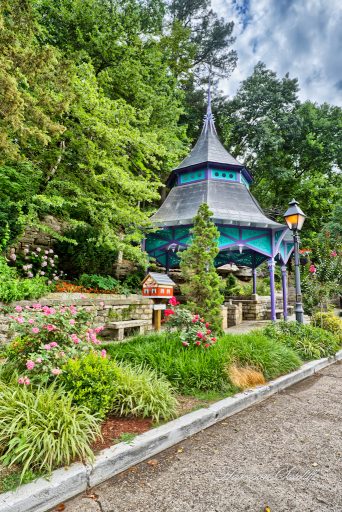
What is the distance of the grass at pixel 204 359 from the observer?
12.4 ft

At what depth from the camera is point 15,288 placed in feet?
18.3

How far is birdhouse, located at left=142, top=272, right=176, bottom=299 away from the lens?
734 cm

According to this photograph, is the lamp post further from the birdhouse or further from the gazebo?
the birdhouse

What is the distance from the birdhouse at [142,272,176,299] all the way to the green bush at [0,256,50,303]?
2464mm

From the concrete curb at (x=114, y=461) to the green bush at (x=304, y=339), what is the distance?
8.59 ft

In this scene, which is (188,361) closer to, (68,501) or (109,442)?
(109,442)

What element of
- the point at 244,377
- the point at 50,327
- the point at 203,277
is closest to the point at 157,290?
the point at 203,277

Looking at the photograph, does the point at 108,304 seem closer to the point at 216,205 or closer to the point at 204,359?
the point at 204,359

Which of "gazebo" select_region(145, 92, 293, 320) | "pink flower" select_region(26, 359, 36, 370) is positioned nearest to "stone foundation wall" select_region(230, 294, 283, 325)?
"gazebo" select_region(145, 92, 293, 320)

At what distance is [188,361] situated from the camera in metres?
4.01

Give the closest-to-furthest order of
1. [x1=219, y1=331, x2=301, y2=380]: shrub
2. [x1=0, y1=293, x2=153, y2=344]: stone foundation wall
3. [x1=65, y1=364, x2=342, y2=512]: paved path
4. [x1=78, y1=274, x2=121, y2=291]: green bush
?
[x1=65, y1=364, x2=342, y2=512]: paved path
[x1=219, y1=331, x2=301, y2=380]: shrub
[x1=0, y1=293, x2=153, y2=344]: stone foundation wall
[x1=78, y1=274, x2=121, y2=291]: green bush

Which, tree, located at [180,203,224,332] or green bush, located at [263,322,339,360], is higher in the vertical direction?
tree, located at [180,203,224,332]

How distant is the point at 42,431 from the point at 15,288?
4.06 m

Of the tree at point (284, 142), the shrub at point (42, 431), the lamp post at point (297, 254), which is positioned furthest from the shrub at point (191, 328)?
the tree at point (284, 142)
